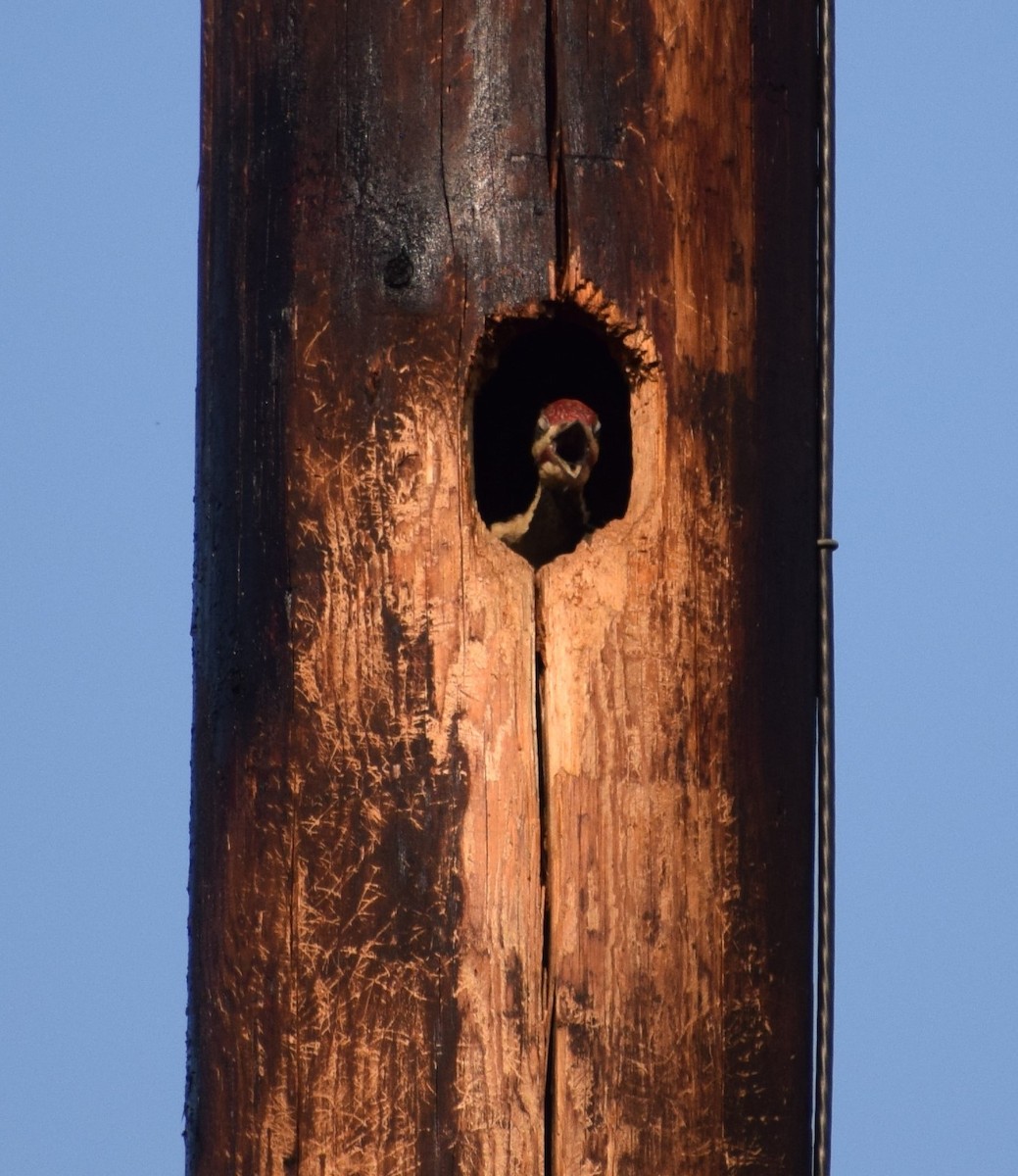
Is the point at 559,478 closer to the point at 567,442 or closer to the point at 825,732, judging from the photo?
the point at 567,442

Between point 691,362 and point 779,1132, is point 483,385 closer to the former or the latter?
point 691,362

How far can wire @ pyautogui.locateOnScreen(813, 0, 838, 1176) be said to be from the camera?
439 cm

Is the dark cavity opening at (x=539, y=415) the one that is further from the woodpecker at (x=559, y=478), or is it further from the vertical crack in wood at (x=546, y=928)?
the vertical crack in wood at (x=546, y=928)

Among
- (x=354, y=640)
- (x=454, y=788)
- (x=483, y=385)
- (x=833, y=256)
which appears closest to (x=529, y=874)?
(x=454, y=788)

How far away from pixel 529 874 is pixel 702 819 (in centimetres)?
27

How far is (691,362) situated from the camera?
4281 millimetres

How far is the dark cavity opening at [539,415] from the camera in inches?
188

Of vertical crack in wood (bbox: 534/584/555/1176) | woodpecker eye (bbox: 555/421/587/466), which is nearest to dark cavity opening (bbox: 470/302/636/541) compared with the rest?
woodpecker eye (bbox: 555/421/587/466)

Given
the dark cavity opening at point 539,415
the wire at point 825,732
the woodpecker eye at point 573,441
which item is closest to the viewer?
the wire at point 825,732

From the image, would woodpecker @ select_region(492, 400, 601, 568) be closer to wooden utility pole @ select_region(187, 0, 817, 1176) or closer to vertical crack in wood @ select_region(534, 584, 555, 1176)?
wooden utility pole @ select_region(187, 0, 817, 1176)

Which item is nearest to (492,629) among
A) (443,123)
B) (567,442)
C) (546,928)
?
(546,928)

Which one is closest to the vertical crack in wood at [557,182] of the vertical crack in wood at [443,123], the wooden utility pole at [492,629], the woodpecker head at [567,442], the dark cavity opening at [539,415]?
the wooden utility pole at [492,629]

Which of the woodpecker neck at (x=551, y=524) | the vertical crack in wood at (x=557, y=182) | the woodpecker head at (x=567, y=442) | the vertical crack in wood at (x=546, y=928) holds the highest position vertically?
the vertical crack in wood at (x=557, y=182)

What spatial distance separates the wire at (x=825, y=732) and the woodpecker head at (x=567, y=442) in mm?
372
